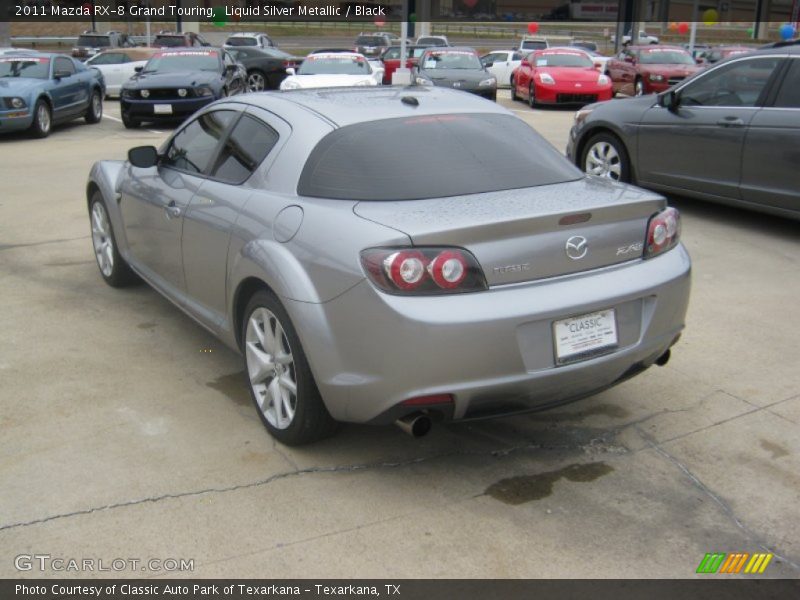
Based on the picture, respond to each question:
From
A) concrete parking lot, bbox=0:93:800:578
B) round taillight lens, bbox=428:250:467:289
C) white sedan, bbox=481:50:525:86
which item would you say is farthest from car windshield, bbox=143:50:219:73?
round taillight lens, bbox=428:250:467:289

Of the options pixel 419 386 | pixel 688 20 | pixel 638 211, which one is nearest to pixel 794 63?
pixel 638 211

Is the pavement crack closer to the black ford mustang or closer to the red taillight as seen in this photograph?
the red taillight

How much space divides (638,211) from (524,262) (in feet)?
2.41

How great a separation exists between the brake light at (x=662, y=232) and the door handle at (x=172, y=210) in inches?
A: 98.0

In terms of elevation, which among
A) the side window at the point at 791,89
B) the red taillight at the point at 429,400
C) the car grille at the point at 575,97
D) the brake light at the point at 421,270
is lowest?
the red taillight at the point at 429,400

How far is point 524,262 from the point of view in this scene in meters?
3.53

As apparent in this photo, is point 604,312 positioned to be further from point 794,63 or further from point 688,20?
point 688,20

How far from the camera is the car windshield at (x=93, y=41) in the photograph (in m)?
41.5

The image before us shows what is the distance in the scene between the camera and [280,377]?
395cm

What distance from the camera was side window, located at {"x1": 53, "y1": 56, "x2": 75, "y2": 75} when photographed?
52.2ft

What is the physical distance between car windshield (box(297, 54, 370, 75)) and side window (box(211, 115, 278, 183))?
512 inches

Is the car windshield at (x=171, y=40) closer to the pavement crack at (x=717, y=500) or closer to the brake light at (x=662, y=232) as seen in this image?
the brake light at (x=662, y=232)
